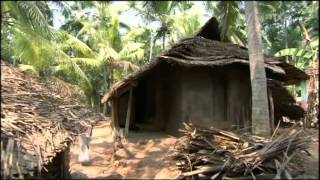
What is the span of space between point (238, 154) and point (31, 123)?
4.07 meters

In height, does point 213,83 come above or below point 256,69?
below

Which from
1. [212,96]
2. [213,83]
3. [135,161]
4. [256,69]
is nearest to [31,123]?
[256,69]

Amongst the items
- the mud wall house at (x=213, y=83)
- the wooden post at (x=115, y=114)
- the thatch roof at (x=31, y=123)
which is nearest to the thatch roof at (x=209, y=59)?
the mud wall house at (x=213, y=83)

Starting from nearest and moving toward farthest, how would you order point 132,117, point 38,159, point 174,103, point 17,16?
point 38,159, point 17,16, point 174,103, point 132,117

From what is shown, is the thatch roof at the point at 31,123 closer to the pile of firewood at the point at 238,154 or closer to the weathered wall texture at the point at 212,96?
the pile of firewood at the point at 238,154

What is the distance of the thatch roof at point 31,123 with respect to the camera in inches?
325

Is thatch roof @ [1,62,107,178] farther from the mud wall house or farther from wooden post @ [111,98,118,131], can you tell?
wooden post @ [111,98,118,131]

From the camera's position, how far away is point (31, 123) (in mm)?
9547

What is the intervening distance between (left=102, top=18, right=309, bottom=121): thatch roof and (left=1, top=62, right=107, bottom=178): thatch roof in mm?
4478

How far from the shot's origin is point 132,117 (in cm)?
2306

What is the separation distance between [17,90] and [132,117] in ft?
39.4

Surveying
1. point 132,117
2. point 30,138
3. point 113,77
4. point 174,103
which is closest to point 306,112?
point 174,103

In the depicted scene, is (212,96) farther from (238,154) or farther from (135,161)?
(238,154)

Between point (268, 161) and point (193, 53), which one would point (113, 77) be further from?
point (268, 161)
